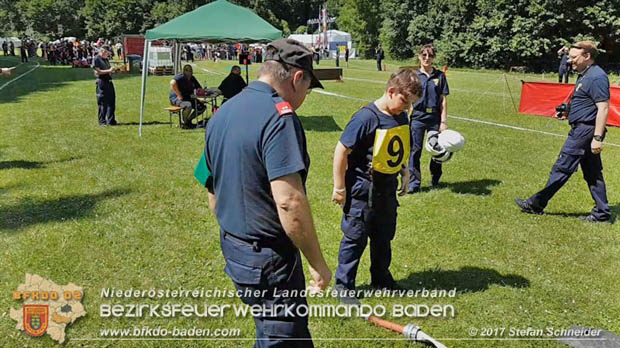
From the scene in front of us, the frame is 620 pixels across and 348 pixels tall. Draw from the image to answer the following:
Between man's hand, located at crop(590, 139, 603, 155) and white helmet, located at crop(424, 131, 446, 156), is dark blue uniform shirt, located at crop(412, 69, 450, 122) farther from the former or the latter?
man's hand, located at crop(590, 139, 603, 155)

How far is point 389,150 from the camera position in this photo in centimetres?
363

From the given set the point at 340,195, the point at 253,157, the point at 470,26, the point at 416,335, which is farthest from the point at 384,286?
the point at 470,26

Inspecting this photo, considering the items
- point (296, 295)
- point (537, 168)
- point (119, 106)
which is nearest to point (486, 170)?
point (537, 168)

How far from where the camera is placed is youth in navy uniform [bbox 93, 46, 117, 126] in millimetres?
11602

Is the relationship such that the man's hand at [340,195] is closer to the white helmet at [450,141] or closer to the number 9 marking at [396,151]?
the number 9 marking at [396,151]

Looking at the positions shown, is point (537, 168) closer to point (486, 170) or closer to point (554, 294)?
point (486, 170)

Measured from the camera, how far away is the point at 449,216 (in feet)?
20.4

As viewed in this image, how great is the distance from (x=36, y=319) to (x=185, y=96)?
9.54 metres

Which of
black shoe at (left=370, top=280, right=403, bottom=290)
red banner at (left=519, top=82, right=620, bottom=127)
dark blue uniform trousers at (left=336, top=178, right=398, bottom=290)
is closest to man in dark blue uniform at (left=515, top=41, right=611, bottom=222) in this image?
black shoe at (left=370, top=280, right=403, bottom=290)

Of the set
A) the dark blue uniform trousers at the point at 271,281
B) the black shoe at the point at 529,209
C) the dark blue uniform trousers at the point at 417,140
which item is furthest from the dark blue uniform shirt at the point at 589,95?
the dark blue uniform trousers at the point at 271,281

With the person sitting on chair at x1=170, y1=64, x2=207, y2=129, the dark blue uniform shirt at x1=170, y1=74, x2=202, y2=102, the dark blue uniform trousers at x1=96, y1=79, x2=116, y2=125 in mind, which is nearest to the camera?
the dark blue uniform trousers at x1=96, y1=79, x2=116, y2=125

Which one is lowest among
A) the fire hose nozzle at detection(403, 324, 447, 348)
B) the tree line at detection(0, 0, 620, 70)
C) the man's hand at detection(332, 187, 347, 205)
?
the fire hose nozzle at detection(403, 324, 447, 348)

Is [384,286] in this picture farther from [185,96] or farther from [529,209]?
[185,96]

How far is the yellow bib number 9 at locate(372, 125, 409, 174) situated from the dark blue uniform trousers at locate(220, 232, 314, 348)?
60.1 inches
